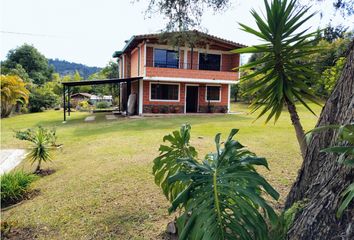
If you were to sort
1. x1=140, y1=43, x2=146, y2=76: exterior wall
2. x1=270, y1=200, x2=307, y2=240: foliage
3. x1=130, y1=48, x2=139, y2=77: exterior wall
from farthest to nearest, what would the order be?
x1=130, y1=48, x2=139, y2=77: exterior wall < x1=140, y1=43, x2=146, y2=76: exterior wall < x1=270, y1=200, x2=307, y2=240: foliage

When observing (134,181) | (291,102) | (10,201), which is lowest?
(10,201)

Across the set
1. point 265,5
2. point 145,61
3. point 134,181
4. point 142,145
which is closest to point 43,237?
point 134,181

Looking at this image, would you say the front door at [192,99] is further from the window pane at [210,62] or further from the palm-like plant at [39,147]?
the palm-like plant at [39,147]

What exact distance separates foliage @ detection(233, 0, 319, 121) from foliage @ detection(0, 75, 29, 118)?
891 inches

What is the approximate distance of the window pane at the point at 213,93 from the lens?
2178 cm

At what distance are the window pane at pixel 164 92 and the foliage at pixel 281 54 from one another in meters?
16.9

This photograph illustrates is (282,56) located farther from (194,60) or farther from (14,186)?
(194,60)

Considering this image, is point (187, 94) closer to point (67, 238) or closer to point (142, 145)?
point (142, 145)

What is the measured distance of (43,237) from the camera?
12.1 feet

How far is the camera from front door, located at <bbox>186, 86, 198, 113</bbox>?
70.8 feet

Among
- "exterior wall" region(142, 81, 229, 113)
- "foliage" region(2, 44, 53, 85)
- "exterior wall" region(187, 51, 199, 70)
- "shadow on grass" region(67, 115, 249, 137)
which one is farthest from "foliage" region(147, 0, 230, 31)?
"foliage" region(2, 44, 53, 85)

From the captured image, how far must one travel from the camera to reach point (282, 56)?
306 cm

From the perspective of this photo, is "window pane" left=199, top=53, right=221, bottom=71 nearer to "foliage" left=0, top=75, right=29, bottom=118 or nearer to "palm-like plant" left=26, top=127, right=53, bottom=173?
"foliage" left=0, top=75, right=29, bottom=118

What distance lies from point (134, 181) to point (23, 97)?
2124 cm
